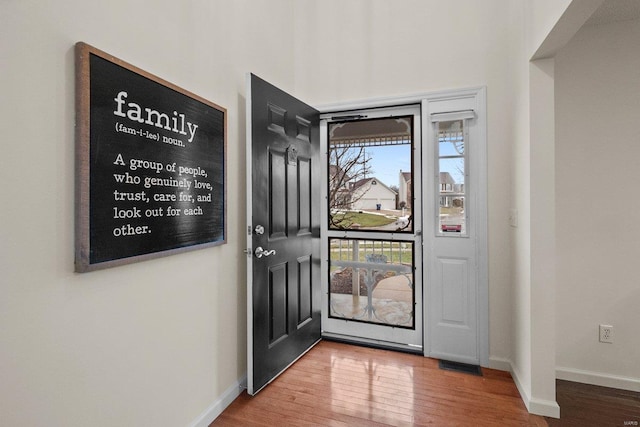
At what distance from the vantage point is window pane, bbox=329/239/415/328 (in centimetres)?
298

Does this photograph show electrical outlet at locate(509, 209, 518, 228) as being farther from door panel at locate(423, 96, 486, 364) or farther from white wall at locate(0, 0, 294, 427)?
white wall at locate(0, 0, 294, 427)

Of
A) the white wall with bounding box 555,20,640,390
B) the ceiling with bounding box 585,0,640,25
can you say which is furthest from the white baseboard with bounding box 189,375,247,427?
the ceiling with bounding box 585,0,640,25

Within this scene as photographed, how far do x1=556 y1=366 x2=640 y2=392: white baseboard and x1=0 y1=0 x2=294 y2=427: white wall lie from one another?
7.98ft

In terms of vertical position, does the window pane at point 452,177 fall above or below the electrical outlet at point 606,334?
above

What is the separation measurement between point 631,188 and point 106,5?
3289 millimetres

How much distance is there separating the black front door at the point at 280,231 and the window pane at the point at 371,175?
23 centimetres

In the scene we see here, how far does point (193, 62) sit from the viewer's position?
1852 millimetres

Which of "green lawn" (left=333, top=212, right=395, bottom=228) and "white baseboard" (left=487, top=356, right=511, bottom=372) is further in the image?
"green lawn" (left=333, top=212, right=395, bottom=228)

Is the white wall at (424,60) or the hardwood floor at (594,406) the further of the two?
the white wall at (424,60)

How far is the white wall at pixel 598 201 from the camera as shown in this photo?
2299 millimetres

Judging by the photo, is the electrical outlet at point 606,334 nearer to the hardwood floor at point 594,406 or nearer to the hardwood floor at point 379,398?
the hardwood floor at point 594,406

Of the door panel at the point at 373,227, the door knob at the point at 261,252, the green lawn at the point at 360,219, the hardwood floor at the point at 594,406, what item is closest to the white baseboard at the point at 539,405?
the hardwood floor at the point at 594,406

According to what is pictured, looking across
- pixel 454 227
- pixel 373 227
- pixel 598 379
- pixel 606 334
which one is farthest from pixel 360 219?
pixel 598 379

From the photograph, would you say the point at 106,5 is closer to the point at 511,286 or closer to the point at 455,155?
the point at 455,155
